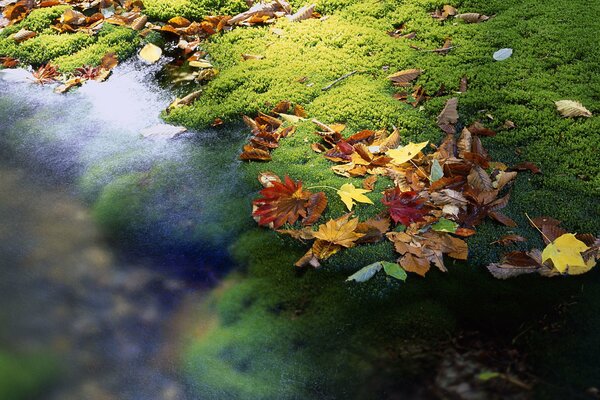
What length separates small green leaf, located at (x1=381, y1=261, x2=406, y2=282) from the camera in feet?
7.31

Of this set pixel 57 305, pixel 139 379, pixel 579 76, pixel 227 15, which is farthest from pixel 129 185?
pixel 579 76

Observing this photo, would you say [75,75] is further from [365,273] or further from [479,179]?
[479,179]

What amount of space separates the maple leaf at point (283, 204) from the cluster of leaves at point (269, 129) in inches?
13.3

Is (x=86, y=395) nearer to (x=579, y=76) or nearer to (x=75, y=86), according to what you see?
(x=75, y=86)

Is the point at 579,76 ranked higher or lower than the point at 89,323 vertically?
higher

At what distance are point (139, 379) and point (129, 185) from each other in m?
1.18

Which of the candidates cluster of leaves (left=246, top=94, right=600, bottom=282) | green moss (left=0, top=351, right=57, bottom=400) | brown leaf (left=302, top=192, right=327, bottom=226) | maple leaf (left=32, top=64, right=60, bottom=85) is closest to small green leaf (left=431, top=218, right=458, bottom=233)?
cluster of leaves (left=246, top=94, right=600, bottom=282)

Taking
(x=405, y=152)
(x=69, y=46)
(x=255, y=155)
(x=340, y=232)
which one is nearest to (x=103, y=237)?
(x=255, y=155)

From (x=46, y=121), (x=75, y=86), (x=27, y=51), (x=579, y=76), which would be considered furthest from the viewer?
(x=27, y=51)

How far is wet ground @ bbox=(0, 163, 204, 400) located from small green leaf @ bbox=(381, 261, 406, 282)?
2.54ft

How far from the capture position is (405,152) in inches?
108

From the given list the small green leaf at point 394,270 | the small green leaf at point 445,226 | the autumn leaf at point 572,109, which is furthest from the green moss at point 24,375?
the autumn leaf at point 572,109

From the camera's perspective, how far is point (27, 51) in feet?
13.4

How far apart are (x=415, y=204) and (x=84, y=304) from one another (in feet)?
4.92
